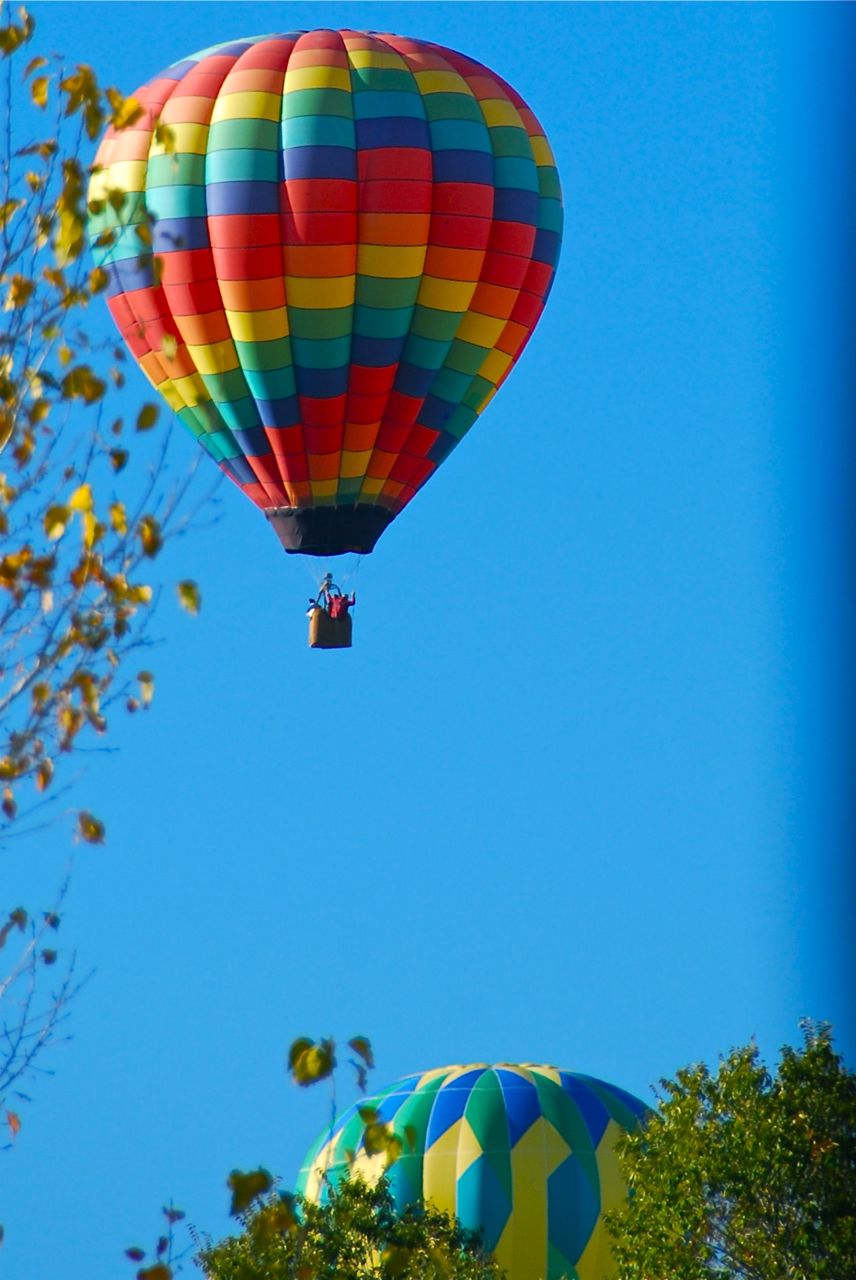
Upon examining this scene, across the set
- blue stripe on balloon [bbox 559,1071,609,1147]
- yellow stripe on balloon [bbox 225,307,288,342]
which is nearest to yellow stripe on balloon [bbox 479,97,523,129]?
yellow stripe on balloon [bbox 225,307,288,342]

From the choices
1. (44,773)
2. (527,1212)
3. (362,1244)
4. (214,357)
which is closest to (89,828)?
(44,773)

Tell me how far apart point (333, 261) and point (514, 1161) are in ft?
82.2

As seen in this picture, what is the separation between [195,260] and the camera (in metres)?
40.6

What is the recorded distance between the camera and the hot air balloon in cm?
5850

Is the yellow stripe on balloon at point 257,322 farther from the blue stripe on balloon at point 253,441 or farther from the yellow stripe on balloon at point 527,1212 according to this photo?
the yellow stripe on balloon at point 527,1212

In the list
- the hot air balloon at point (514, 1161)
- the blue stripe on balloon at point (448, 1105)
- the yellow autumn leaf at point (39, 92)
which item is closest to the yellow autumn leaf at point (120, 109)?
the yellow autumn leaf at point (39, 92)

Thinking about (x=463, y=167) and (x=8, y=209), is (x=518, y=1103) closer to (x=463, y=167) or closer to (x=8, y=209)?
(x=463, y=167)

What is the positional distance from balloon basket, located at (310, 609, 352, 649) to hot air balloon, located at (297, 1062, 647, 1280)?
55.0ft

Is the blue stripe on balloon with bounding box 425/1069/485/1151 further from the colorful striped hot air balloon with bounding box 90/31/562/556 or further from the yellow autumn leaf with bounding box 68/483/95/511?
the yellow autumn leaf with bounding box 68/483/95/511

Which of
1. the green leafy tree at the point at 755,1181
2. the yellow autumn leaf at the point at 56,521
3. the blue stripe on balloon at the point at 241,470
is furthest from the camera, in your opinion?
the blue stripe on balloon at the point at 241,470

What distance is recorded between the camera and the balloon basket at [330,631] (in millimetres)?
42312

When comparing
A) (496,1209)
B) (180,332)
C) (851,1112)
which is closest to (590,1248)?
(496,1209)

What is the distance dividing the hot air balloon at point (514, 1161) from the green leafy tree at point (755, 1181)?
15742 mm

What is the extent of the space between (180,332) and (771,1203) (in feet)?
46.0
